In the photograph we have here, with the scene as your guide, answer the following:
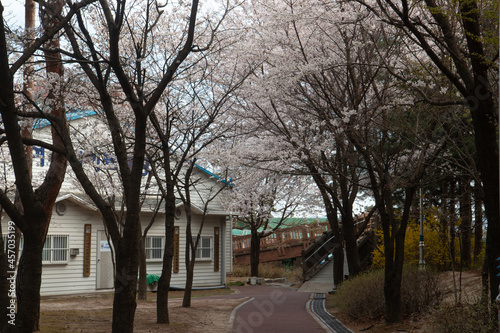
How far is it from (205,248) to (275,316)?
40.9 feet

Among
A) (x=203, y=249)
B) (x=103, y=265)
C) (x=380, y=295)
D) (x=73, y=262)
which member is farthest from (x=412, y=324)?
(x=203, y=249)

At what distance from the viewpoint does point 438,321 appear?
8.06 meters

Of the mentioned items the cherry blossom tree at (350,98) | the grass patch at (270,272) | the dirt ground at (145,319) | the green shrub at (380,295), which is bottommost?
the grass patch at (270,272)

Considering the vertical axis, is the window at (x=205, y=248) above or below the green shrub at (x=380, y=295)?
above

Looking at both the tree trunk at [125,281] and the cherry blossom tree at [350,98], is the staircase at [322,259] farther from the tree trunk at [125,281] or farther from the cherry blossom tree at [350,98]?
the tree trunk at [125,281]

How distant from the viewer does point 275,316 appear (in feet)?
47.0

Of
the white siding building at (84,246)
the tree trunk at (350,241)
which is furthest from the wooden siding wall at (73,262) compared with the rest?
the tree trunk at (350,241)

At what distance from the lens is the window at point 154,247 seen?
79.3 ft

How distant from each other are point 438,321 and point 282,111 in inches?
374

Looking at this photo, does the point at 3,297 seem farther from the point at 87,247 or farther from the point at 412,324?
the point at 87,247

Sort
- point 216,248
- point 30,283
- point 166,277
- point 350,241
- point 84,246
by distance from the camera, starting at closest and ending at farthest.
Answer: point 30,283
point 166,277
point 350,241
point 84,246
point 216,248

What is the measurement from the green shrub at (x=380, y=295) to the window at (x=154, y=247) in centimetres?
1253

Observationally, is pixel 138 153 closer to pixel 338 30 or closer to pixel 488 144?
pixel 488 144

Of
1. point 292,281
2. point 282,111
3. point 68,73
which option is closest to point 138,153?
point 68,73
